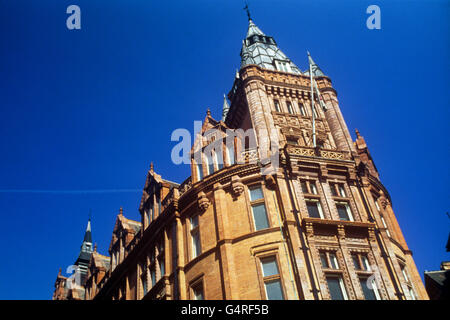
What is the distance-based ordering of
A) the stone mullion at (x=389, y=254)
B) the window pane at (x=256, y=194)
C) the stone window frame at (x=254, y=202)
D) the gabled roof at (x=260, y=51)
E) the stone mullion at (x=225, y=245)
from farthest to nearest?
the gabled roof at (x=260, y=51)
the window pane at (x=256, y=194)
the stone window frame at (x=254, y=202)
the stone mullion at (x=389, y=254)
the stone mullion at (x=225, y=245)

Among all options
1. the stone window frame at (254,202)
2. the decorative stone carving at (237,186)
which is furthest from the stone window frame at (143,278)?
the stone window frame at (254,202)

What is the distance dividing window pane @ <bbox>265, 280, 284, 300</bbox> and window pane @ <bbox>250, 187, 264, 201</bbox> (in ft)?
18.8

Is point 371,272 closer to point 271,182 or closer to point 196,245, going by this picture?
point 271,182

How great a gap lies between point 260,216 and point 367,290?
23.0 ft

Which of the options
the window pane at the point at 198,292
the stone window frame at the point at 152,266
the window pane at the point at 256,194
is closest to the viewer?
the window pane at the point at 198,292

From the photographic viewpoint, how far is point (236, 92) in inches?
1473

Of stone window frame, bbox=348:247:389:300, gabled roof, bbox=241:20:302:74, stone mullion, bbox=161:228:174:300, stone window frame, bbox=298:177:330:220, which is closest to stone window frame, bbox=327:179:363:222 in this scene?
stone window frame, bbox=298:177:330:220

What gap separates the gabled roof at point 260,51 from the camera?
4121 cm

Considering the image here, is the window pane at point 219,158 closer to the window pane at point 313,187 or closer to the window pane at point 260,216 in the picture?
the window pane at point 260,216

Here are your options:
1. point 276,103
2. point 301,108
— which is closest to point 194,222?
point 276,103

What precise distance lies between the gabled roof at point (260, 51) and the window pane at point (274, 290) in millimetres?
20000

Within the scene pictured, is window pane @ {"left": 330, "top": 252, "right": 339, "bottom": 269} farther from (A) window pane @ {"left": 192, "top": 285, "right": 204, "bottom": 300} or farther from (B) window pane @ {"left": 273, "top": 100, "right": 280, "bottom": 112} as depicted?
(B) window pane @ {"left": 273, "top": 100, "right": 280, "bottom": 112}

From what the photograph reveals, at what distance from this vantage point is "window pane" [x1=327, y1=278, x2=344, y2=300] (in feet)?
73.8
